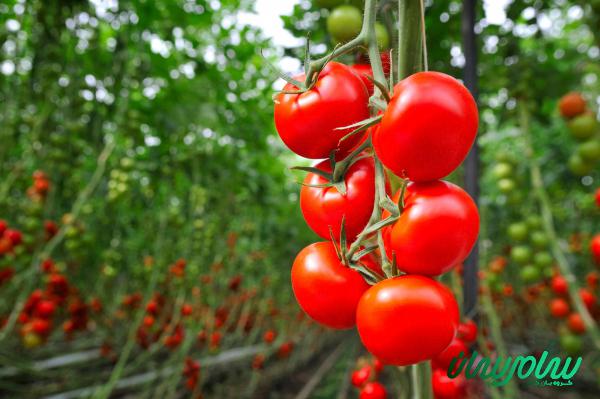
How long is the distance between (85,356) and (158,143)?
141 cm

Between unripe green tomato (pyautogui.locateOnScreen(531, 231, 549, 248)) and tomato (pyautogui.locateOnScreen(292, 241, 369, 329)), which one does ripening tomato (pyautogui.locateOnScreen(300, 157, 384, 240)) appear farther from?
unripe green tomato (pyautogui.locateOnScreen(531, 231, 549, 248))

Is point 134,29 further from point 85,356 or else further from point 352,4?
point 85,356

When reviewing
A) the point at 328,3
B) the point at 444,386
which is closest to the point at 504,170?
the point at 328,3

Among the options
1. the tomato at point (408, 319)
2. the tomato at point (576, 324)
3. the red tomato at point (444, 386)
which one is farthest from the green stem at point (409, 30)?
the tomato at point (576, 324)

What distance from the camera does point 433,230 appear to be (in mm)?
371

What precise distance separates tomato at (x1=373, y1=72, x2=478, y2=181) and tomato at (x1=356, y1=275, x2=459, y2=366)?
10cm

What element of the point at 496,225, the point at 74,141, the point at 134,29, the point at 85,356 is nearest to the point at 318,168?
the point at 74,141

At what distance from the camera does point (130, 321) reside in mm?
2959

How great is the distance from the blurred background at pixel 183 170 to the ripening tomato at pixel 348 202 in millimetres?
205

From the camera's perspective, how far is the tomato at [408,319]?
363mm

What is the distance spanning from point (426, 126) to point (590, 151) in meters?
1.23

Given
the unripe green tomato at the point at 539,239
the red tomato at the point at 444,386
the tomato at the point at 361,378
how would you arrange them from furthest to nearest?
the unripe green tomato at the point at 539,239 < the tomato at the point at 361,378 < the red tomato at the point at 444,386

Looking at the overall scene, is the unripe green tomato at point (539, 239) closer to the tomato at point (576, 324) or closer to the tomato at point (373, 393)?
the tomato at point (576, 324)

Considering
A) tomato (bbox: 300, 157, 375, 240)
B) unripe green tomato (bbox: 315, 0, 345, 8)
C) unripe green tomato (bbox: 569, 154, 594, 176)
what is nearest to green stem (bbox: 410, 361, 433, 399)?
tomato (bbox: 300, 157, 375, 240)
